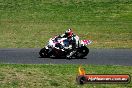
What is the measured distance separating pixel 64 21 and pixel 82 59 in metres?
21.5

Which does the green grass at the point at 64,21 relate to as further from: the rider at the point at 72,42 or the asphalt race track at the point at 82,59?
the rider at the point at 72,42

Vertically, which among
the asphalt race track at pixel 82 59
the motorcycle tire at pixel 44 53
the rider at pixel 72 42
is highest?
the rider at pixel 72 42

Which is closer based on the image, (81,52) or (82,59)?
(82,59)

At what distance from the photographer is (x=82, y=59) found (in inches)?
1034

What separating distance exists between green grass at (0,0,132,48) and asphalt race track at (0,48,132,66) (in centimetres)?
288

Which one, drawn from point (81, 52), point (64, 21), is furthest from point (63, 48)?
point (64, 21)

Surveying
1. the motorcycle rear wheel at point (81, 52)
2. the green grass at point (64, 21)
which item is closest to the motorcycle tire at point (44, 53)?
the motorcycle rear wheel at point (81, 52)

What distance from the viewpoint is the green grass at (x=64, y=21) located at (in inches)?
1413

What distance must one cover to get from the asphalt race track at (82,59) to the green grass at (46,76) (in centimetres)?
266

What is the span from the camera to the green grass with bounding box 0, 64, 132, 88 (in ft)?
56.6

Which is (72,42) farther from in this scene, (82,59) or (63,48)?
(82,59)

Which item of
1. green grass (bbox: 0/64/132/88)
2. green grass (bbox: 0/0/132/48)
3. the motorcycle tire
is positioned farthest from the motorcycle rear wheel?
green grass (bbox: 0/0/132/48)

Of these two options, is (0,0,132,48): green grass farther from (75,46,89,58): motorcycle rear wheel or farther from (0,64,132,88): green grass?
(0,64,132,88): green grass

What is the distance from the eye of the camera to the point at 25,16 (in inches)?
1978
